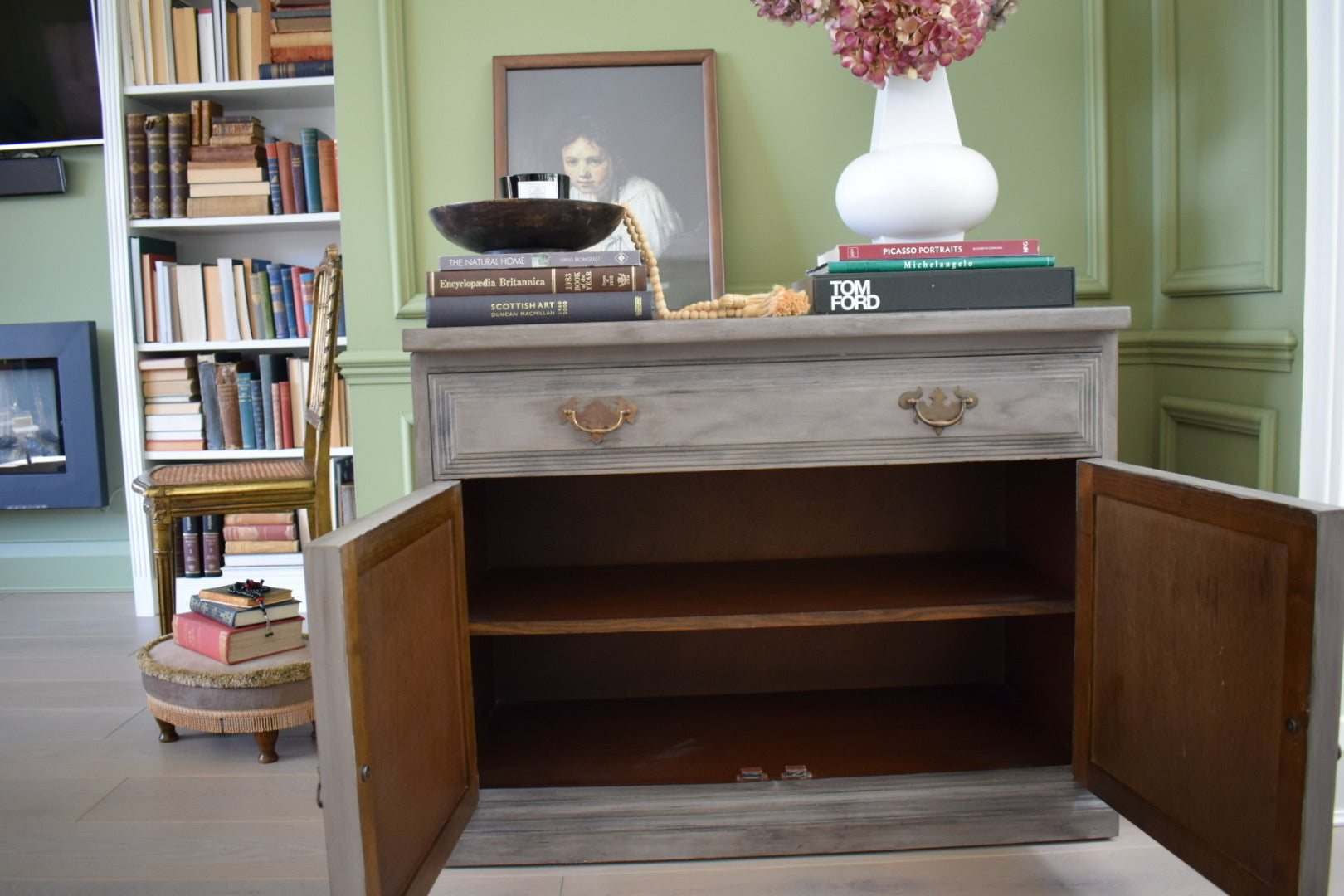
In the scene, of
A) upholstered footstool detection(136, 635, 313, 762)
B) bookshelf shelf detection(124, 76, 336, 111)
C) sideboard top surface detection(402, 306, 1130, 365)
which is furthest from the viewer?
bookshelf shelf detection(124, 76, 336, 111)

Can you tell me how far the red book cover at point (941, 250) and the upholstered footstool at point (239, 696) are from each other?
4.00 ft

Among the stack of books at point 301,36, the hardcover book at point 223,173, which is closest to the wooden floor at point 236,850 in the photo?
the hardcover book at point 223,173

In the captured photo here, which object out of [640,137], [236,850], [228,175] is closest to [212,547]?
[228,175]

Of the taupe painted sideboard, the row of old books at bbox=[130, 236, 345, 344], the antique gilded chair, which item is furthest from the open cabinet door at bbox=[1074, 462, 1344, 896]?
the row of old books at bbox=[130, 236, 345, 344]

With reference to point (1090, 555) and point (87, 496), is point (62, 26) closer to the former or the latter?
point (87, 496)

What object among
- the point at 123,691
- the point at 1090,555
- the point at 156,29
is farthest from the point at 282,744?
the point at 156,29

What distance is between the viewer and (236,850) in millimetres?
1418

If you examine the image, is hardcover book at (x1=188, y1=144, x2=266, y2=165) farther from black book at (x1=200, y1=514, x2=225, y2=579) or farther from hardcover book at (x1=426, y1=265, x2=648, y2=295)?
hardcover book at (x1=426, y1=265, x2=648, y2=295)

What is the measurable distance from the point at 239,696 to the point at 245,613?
0.15 metres

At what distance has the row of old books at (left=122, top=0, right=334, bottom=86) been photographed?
113 inches

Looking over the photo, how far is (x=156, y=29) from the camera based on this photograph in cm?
288

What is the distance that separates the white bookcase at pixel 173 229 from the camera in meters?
2.85

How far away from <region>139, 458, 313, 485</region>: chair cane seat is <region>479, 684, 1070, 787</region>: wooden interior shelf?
0.89 m

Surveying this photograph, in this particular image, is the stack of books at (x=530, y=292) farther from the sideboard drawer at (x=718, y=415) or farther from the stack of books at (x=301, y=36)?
the stack of books at (x=301, y=36)
